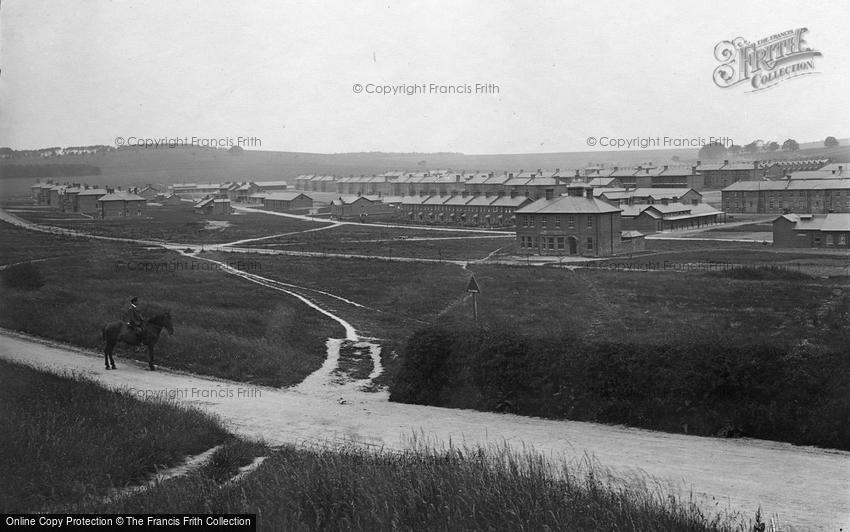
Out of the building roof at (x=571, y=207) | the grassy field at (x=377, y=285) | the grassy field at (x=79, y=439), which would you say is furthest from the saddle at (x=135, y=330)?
the building roof at (x=571, y=207)

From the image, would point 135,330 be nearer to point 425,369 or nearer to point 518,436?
point 425,369

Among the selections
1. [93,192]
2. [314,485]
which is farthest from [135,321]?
[93,192]

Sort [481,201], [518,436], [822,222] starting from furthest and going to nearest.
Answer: [481,201] → [822,222] → [518,436]

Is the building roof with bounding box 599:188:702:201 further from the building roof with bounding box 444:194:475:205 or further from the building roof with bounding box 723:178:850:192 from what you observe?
the building roof with bounding box 444:194:475:205

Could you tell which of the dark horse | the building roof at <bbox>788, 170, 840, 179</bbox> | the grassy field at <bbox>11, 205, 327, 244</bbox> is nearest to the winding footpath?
the dark horse

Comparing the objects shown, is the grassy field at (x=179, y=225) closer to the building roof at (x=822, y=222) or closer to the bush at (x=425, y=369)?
the building roof at (x=822, y=222)

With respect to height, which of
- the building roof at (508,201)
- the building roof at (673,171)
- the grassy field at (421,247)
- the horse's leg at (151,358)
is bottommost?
the horse's leg at (151,358)

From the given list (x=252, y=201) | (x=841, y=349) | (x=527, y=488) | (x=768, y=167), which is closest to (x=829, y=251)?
(x=841, y=349)
